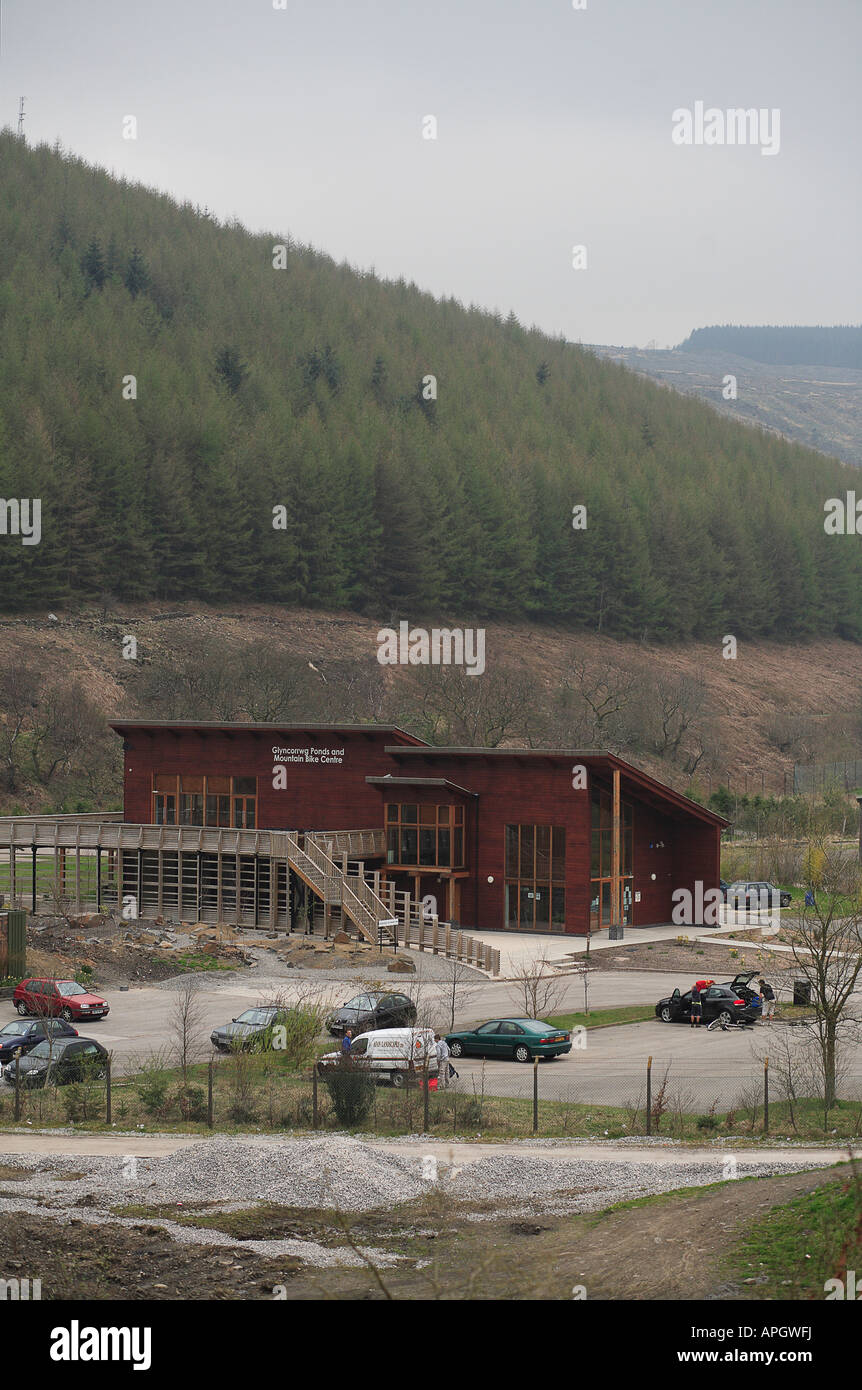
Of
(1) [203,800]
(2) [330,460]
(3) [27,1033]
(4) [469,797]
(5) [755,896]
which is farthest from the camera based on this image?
(2) [330,460]

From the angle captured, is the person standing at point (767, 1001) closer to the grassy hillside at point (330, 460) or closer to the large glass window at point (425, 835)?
the large glass window at point (425, 835)

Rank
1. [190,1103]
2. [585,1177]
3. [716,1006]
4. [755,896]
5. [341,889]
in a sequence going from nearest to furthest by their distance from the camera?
[585,1177] < [190,1103] < [716,1006] < [341,889] < [755,896]

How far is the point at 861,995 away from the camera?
38.0 meters

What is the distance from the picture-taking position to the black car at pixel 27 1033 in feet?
97.2

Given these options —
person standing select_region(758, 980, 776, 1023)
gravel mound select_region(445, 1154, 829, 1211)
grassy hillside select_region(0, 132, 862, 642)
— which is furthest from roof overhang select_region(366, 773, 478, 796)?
grassy hillside select_region(0, 132, 862, 642)

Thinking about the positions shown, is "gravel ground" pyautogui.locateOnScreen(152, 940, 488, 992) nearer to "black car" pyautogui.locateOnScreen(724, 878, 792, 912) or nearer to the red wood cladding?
the red wood cladding

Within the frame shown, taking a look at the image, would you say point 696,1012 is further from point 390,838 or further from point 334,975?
point 390,838

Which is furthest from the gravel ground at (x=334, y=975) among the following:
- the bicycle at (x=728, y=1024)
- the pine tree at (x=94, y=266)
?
the pine tree at (x=94, y=266)

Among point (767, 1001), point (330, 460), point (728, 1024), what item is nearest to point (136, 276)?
point (330, 460)

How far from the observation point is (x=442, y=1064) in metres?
27.7

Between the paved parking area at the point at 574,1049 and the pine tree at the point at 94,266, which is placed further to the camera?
the pine tree at the point at 94,266

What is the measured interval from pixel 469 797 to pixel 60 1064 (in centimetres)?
2495

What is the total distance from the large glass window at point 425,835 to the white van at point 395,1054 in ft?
73.2
